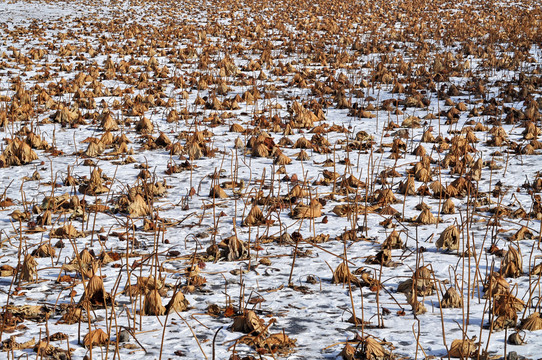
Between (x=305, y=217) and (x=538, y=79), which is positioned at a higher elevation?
(x=538, y=79)

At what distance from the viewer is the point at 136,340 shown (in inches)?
139

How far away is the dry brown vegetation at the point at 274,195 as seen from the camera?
3.87 meters

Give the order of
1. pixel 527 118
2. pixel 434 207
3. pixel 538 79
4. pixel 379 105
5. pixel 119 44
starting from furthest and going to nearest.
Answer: pixel 119 44 < pixel 538 79 < pixel 379 105 < pixel 527 118 < pixel 434 207

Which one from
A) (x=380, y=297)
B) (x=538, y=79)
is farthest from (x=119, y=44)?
(x=380, y=297)

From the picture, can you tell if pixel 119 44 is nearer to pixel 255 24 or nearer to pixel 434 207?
pixel 255 24

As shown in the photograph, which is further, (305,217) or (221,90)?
(221,90)

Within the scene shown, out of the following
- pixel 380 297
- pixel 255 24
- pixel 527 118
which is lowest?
pixel 380 297

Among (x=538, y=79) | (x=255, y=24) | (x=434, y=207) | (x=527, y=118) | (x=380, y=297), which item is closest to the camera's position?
(x=380, y=297)

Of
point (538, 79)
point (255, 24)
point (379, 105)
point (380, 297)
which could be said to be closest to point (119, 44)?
point (255, 24)

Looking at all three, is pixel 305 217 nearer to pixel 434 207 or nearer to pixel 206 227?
pixel 206 227

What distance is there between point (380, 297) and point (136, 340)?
1828 millimetres

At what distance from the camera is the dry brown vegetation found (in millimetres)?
3871

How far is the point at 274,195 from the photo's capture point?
6.73m

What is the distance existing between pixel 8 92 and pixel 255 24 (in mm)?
11245
